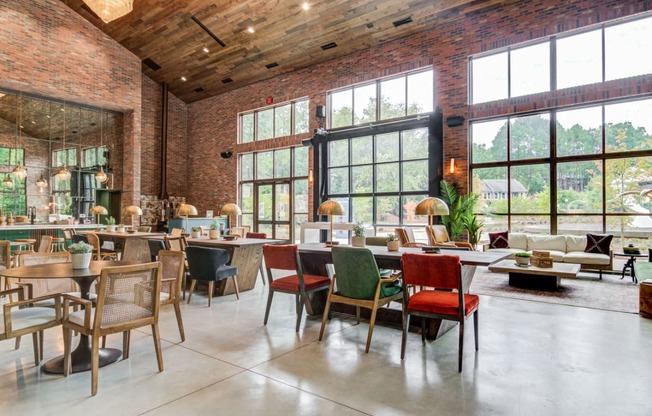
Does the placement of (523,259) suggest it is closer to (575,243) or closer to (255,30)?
(575,243)

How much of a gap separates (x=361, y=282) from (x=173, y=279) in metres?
1.70

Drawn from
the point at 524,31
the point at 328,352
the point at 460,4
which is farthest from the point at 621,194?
the point at 328,352

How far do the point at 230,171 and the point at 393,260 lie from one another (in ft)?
34.9

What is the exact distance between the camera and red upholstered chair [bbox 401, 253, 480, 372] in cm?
297

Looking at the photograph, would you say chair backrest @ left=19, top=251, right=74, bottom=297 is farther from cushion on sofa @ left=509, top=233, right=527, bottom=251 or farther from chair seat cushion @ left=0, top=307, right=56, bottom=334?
cushion on sofa @ left=509, top=233, right=527, bottom=251

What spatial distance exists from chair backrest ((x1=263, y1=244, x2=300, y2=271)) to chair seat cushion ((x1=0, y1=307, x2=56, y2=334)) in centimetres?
192

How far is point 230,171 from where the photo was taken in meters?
13.4

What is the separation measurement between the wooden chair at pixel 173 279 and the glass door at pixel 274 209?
27.0 feet

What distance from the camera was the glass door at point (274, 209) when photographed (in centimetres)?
1204

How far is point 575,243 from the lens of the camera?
7.41m

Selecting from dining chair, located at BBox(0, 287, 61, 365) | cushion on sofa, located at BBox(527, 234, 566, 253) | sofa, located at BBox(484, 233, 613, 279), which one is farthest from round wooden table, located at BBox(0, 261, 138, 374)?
cushion on sofa, located at BBox(527, 234, 566, 253)

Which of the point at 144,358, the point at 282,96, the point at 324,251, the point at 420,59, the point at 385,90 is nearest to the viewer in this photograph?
Answer: the point at 144,358

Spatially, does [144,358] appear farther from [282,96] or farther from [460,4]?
[282,96]

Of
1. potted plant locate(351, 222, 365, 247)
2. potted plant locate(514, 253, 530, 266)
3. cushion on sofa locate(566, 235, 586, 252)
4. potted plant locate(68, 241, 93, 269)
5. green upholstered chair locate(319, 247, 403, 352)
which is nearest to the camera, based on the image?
potted plant locate(68, 241, 93, 269)
